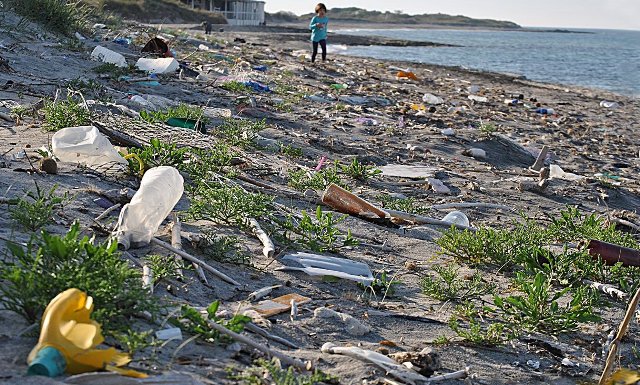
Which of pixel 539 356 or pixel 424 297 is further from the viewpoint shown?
pixel 424 297

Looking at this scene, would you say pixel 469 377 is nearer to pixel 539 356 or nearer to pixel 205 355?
pixel 539 356

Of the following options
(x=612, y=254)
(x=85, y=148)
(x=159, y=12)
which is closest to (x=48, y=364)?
(x=85, y=148)

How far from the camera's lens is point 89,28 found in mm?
10711

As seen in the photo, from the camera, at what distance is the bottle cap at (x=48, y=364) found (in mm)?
1711

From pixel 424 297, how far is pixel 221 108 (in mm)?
4125

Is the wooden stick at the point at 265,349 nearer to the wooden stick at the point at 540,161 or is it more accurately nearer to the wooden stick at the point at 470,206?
the wooden stick at the point at 470,206

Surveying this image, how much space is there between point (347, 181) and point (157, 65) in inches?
159

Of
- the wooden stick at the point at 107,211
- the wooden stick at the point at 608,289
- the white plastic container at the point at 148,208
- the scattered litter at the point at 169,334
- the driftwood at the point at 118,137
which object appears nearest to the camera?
the scattered litter at the point at 169,334

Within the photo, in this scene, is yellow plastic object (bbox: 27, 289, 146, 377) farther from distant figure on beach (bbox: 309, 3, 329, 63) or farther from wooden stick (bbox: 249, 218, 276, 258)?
distant figure on beach (bbox: 309, 3, 329, 63)

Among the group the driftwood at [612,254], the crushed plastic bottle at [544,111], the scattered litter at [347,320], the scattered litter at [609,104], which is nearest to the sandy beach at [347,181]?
the scattered litter at [347,320]

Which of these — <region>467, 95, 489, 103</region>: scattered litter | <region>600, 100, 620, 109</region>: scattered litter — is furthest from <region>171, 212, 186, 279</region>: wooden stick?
<region>600, 100, 620, 109</region>: scattered litter

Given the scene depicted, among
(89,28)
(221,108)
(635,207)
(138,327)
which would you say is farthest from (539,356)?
(89,28)

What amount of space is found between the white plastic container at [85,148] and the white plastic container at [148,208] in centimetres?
78

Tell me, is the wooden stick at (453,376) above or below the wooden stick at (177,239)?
below
